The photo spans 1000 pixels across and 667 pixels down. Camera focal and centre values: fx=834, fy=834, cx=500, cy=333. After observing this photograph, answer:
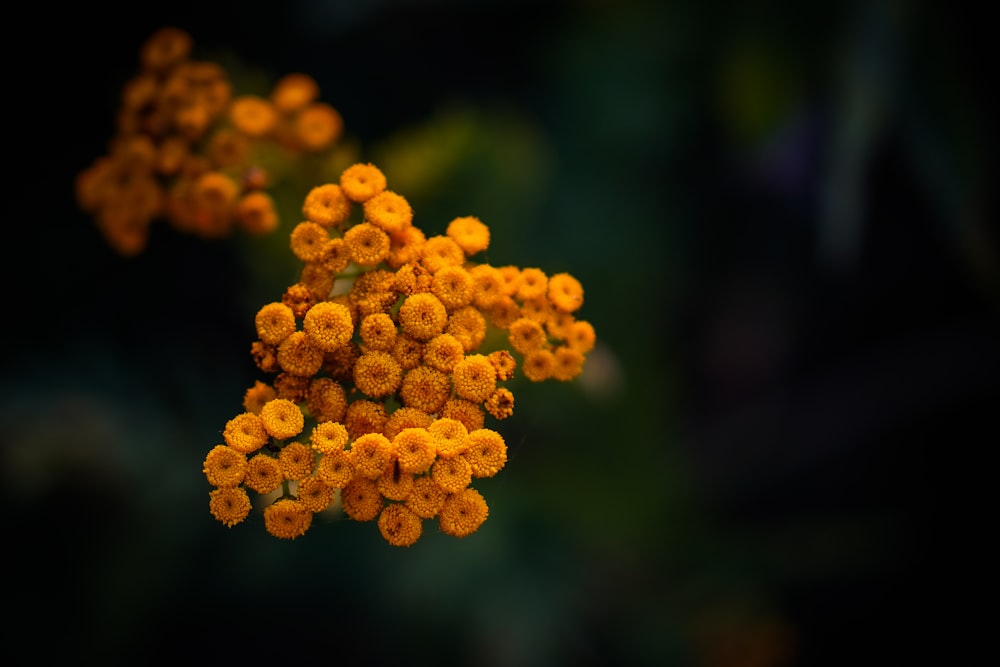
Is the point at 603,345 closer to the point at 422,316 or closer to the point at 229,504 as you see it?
the point at 422,316

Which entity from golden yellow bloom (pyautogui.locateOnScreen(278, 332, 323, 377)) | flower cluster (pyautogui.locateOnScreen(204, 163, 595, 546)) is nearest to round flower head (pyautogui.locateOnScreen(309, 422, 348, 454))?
flower cluster (pyautogui.locateOnScreen(204, 163, 595, 546))

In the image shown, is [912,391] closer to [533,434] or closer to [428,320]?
[533,434]

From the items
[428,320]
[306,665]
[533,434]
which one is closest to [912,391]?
[533,434]

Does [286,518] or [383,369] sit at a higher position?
[383,369]

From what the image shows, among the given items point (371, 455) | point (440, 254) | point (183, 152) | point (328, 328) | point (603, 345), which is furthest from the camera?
point (603, 345)

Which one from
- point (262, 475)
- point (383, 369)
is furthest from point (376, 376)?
point (262, 475)

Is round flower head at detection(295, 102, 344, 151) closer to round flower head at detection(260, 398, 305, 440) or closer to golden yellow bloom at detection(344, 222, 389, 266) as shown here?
golden yellow bloom at detection(344, 222, 389, 266)
